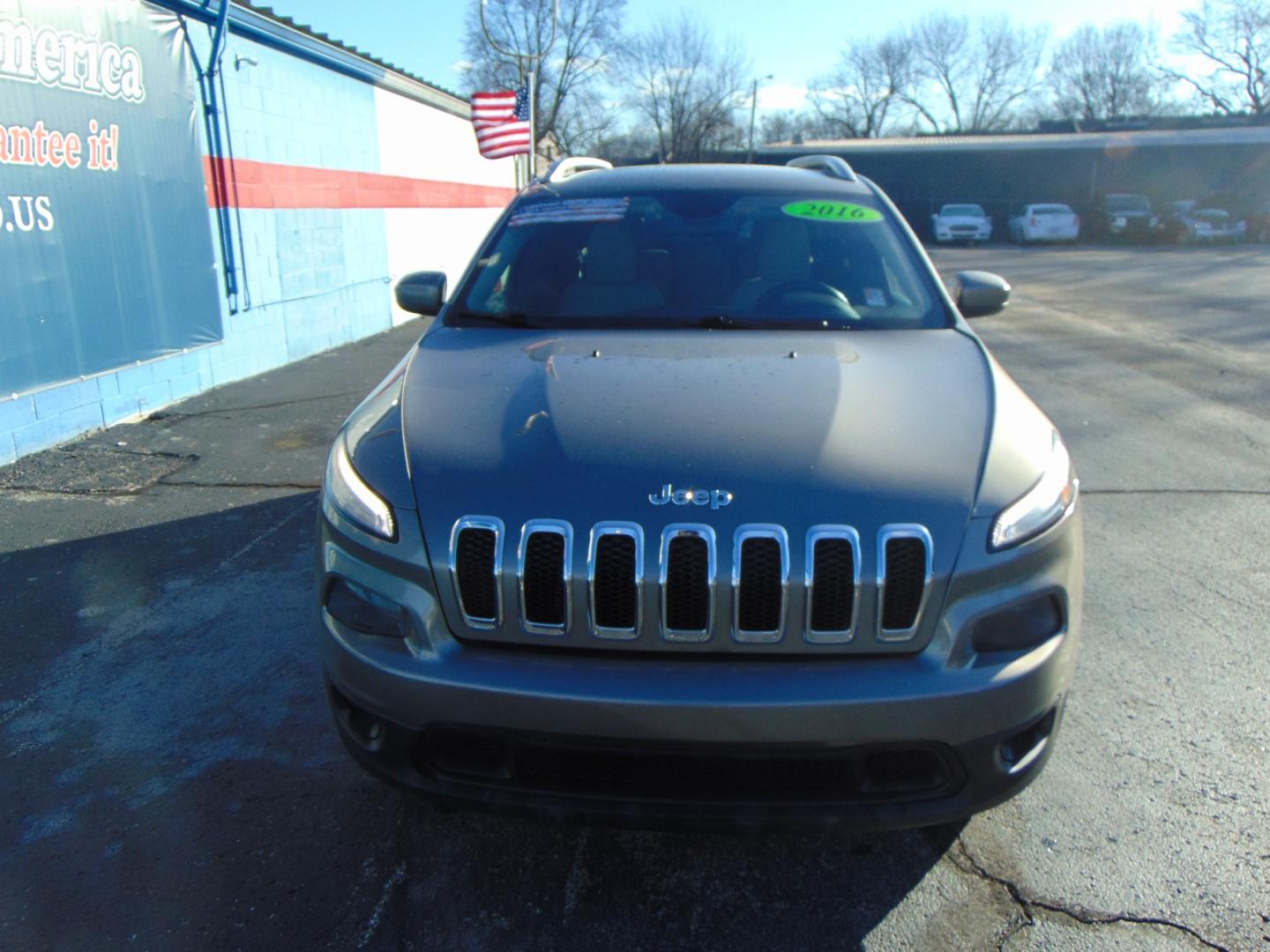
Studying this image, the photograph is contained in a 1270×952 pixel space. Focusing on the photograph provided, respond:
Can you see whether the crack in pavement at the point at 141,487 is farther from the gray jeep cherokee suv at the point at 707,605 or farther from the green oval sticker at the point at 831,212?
the gray jeep cherokee suv at the point at 707,605

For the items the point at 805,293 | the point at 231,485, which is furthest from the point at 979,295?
the point at 231,485

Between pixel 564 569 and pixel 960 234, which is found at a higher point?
pixel 960 234

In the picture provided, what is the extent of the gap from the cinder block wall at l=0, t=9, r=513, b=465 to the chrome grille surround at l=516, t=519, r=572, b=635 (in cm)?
561

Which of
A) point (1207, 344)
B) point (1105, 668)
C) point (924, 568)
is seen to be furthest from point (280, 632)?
point (1207, 344)

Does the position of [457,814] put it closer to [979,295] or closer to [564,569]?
[564,569]

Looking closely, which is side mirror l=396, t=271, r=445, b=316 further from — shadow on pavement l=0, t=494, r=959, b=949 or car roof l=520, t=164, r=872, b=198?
shadow on pavement l=0, t=494, r=959, b=949

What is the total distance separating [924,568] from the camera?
212 centimetres

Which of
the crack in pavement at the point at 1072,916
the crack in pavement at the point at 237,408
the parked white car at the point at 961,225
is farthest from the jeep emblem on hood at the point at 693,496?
the parked white car at the point at 961,225

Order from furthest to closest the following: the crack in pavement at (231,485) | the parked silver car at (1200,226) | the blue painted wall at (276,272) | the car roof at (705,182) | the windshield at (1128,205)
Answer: the windshield at (1128,205)
the parked silver car at (1200,226)
the blue painted wall at (276,272)
the crack in pavement at (231,485)
the car roof at (705,182)

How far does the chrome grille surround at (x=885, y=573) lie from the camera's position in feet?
6.86

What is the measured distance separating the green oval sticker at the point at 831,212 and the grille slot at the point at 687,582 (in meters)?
2.16

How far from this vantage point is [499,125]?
15227mm

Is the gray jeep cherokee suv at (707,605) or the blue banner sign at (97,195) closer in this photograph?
the gray jeep cherokee suv at (707,605)

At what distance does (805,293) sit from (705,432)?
131 cm
